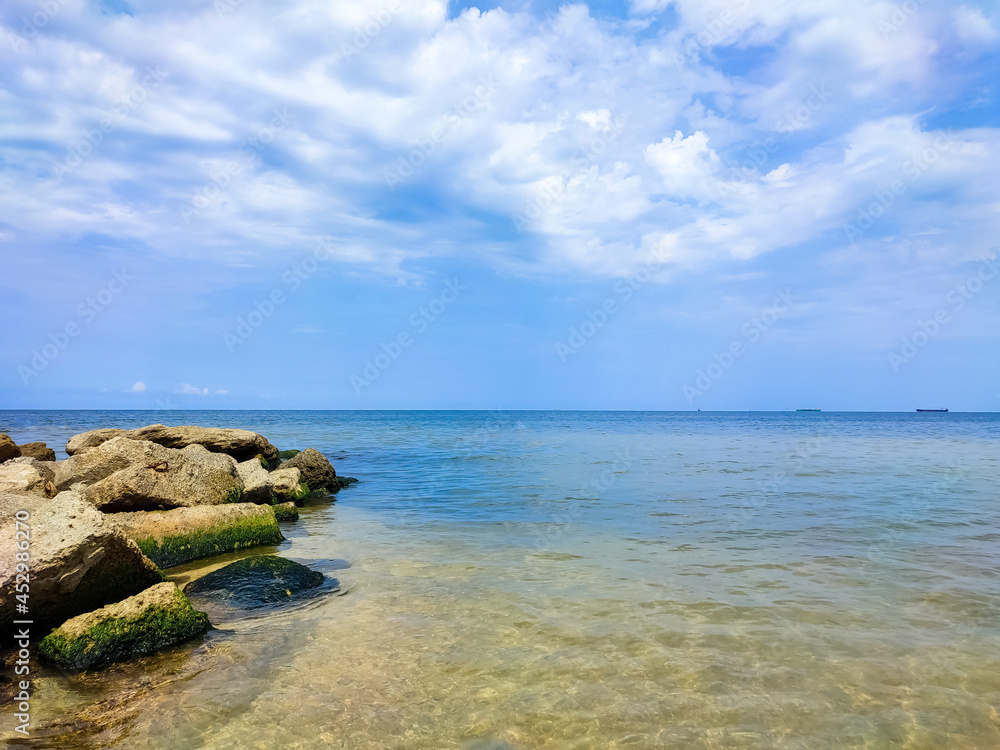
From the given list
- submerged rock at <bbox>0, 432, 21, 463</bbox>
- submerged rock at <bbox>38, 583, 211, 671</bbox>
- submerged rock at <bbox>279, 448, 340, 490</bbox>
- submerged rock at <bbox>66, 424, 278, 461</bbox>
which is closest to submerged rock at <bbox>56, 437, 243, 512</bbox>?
submerged rock at <bbox>66, 424, 278, 461</bbox>

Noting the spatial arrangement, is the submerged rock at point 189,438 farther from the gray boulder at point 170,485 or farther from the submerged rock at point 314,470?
the gray boulder at point 170,485

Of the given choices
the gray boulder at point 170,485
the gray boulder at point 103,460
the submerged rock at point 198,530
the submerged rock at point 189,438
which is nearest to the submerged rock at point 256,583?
the submerged rock at point 198,530

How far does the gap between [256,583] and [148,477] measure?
3913 mm

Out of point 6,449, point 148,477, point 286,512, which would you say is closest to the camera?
point 148,477

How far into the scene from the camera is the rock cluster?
550 centimetres

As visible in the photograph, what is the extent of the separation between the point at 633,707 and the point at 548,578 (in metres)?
3.63

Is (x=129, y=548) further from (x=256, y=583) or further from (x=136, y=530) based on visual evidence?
(x=136, y=530)

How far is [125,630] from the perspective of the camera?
5.55 meters

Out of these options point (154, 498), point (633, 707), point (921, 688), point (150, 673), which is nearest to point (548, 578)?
point (633, 707)

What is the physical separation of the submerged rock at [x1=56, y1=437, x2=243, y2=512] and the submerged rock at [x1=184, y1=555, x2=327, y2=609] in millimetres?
2848

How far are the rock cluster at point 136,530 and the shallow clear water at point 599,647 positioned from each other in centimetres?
36

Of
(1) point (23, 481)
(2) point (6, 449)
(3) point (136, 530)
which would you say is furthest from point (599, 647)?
(2) point (6, 449)

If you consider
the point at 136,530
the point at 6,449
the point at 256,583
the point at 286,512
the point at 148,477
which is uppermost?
the point at 148,477

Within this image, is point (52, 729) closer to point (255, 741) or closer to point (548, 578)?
point (255, 741)
